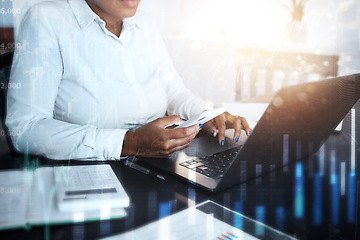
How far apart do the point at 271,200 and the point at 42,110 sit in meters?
0.66

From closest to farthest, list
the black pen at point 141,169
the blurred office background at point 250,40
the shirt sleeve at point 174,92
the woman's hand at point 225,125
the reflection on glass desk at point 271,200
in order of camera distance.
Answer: the reflection on glass desk at point 271,200, the black pen at point 141,169, the woman's hand at point 225,125, the shirt sleeve at point 174,92, the blurred office background at point 250,40

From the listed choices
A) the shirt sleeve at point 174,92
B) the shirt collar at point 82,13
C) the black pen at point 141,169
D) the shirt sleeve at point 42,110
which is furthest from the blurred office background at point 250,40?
the black pen at point 141,169

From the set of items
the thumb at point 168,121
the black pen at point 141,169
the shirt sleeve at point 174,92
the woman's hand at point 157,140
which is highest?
the shirt sleeve at point 174,92

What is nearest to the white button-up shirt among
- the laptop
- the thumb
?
the thumb

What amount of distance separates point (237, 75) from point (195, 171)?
2.13 meters

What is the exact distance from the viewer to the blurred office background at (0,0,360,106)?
250 cm

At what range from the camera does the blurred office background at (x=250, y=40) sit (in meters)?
2.50

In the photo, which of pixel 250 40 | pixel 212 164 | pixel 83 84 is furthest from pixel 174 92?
pixel 250 40

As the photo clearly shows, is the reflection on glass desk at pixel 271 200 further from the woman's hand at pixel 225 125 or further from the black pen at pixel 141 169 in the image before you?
the woman's hand at pixel 225 125

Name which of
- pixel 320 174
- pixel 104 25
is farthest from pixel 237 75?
pixel 320 174

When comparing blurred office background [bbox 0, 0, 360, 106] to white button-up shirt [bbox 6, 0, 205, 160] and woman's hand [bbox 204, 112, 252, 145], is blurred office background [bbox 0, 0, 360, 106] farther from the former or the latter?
woman's hand [bbox 204, 112, 252, 145]

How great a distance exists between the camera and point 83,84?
103 cm

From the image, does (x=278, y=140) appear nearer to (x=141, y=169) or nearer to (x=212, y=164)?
(x=212, y=164)

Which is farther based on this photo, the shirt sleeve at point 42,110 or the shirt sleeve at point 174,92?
the shirt sleeve at point 174,92
